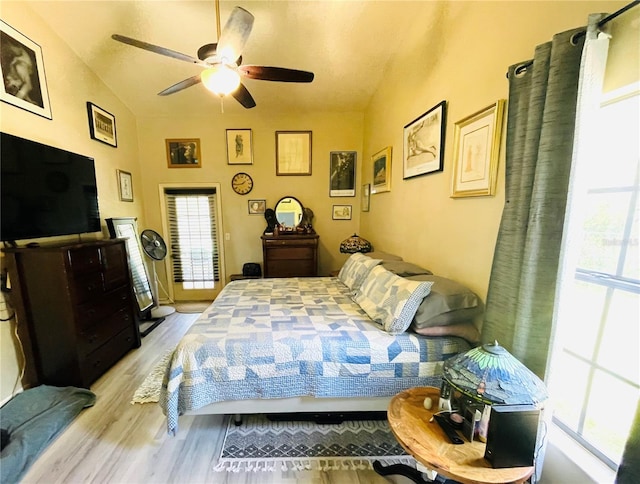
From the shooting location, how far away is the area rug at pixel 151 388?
204 cm

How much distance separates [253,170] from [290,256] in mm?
1523

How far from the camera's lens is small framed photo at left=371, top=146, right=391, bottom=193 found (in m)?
3.02

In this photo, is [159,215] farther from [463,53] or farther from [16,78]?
[463,53]

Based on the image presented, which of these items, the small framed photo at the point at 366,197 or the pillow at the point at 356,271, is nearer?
the pillow at the point at 356,271

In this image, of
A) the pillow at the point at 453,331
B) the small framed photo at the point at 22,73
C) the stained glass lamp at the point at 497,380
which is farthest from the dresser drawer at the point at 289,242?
the stained glass lamp at the point at 497,380

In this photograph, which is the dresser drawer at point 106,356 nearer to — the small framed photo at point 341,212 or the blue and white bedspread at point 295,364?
the blue and white bedspread at point 295,364

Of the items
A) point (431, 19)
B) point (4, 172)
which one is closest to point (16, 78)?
point (4, 172)

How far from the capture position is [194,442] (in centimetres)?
165

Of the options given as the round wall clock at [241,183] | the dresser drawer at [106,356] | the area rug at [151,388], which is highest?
the round wall clock at [241,183]

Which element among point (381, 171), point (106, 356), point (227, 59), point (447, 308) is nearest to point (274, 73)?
point (227, 59)

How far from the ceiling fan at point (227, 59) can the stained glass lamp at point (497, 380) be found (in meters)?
2.12

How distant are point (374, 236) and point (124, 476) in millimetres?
3159

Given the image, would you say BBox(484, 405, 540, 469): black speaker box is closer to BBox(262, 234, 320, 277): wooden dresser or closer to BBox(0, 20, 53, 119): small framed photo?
BBox(262, 234, 320, 277): wooden dresser

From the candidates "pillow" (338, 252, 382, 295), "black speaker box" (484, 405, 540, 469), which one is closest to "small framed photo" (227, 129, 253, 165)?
"pillow" (338, 252, 382, 295)
